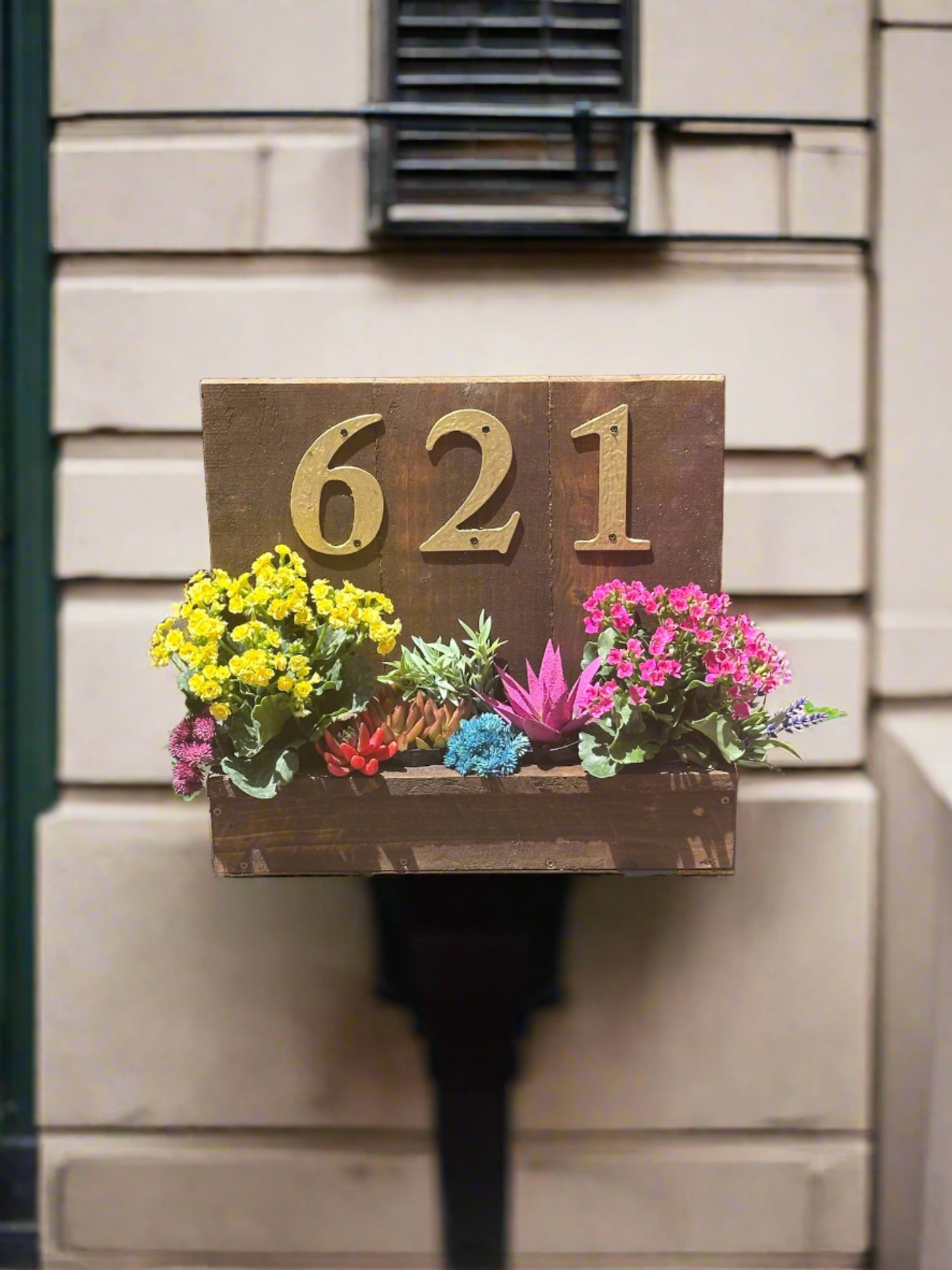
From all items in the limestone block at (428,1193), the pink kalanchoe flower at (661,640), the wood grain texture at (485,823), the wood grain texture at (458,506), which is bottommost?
the limestone block at (428,1193)

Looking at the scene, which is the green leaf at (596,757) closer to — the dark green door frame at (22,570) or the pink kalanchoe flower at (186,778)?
the pink kalanchoe flower at (186,778)

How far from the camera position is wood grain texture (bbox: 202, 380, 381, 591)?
7.04 ft

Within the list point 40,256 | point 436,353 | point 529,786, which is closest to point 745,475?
point 436,353

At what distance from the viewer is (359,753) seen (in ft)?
6.63

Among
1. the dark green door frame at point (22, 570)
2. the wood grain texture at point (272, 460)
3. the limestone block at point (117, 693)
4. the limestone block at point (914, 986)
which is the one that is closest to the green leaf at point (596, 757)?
the wood grain texture at point (272, 460)

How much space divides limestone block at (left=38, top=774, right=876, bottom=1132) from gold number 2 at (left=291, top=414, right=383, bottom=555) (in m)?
1.25

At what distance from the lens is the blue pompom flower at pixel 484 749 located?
2016mm

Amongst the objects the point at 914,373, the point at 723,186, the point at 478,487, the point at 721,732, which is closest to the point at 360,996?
the point at 721,732

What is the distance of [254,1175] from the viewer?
2998 millimetres

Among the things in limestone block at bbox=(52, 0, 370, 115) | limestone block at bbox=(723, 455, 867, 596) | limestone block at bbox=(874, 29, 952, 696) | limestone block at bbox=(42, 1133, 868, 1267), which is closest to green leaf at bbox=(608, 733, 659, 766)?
limestone block at bbox=(723, 455, 867, 596)

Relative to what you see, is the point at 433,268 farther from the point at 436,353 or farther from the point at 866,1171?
the point at 866,1171

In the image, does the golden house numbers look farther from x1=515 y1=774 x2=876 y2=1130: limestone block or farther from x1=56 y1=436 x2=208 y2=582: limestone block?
x1=515 y1=774 x2=876 y2=1130: limestone block

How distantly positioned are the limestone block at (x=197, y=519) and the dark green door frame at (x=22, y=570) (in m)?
0.21

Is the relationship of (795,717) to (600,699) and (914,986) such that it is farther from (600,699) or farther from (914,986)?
(914,986)
